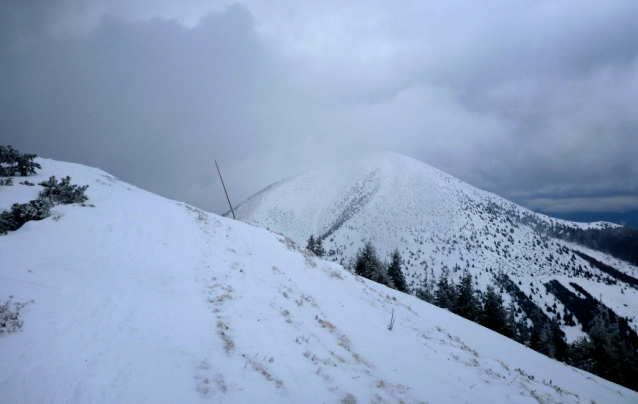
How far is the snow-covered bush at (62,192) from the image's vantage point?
12.9 m

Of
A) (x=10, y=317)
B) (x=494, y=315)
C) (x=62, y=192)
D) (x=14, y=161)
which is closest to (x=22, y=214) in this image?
(x=62, y=192)

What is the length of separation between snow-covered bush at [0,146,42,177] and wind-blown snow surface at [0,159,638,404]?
1.80 metres

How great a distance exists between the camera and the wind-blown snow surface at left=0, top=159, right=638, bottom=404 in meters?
5.16

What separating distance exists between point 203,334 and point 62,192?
1310 cm

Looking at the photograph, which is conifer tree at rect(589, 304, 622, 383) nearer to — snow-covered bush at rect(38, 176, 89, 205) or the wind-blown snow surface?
the wind-blown snow surface

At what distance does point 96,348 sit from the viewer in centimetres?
564

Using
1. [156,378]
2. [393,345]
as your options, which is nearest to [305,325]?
[393,345]

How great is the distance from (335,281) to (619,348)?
Answer: 1642 inches

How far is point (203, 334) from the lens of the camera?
685 centimetres

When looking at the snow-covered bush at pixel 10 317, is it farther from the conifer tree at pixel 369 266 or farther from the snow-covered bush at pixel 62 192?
the conifer tree at pixel 369 266

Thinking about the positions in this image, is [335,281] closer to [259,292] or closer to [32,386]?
[259,292]

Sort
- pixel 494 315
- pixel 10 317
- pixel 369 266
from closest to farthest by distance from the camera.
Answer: pixel 10 317 < pixel 494 315 < pixel 369 266

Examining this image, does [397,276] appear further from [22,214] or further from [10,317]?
[10,317]

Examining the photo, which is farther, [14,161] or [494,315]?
[494,315]
